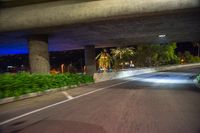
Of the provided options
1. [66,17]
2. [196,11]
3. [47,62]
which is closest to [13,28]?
[66,17]

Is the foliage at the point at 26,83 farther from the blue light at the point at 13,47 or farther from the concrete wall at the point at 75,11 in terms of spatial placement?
the blue light at the point at 13,47

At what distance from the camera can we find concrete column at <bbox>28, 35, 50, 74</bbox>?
2473 centimetres

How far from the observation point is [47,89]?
69.7ft

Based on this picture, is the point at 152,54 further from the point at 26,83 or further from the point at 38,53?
the point at 26,83

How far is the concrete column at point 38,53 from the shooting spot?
81.1 ft

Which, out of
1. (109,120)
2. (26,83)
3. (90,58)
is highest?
(90,58)

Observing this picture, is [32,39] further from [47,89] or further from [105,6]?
[105,6]

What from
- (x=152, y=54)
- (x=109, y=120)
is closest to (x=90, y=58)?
(x=109, y=120)

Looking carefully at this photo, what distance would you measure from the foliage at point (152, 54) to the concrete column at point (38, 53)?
54.8 meters

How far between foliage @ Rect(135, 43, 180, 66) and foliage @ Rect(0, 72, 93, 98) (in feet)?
184

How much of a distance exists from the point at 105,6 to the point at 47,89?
728 cm

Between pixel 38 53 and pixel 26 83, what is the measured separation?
252 inches

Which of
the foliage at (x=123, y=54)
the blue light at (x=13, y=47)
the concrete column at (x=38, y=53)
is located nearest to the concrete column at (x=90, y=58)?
the blue light at (x=13, y=47)

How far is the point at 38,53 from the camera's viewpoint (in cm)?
2472
